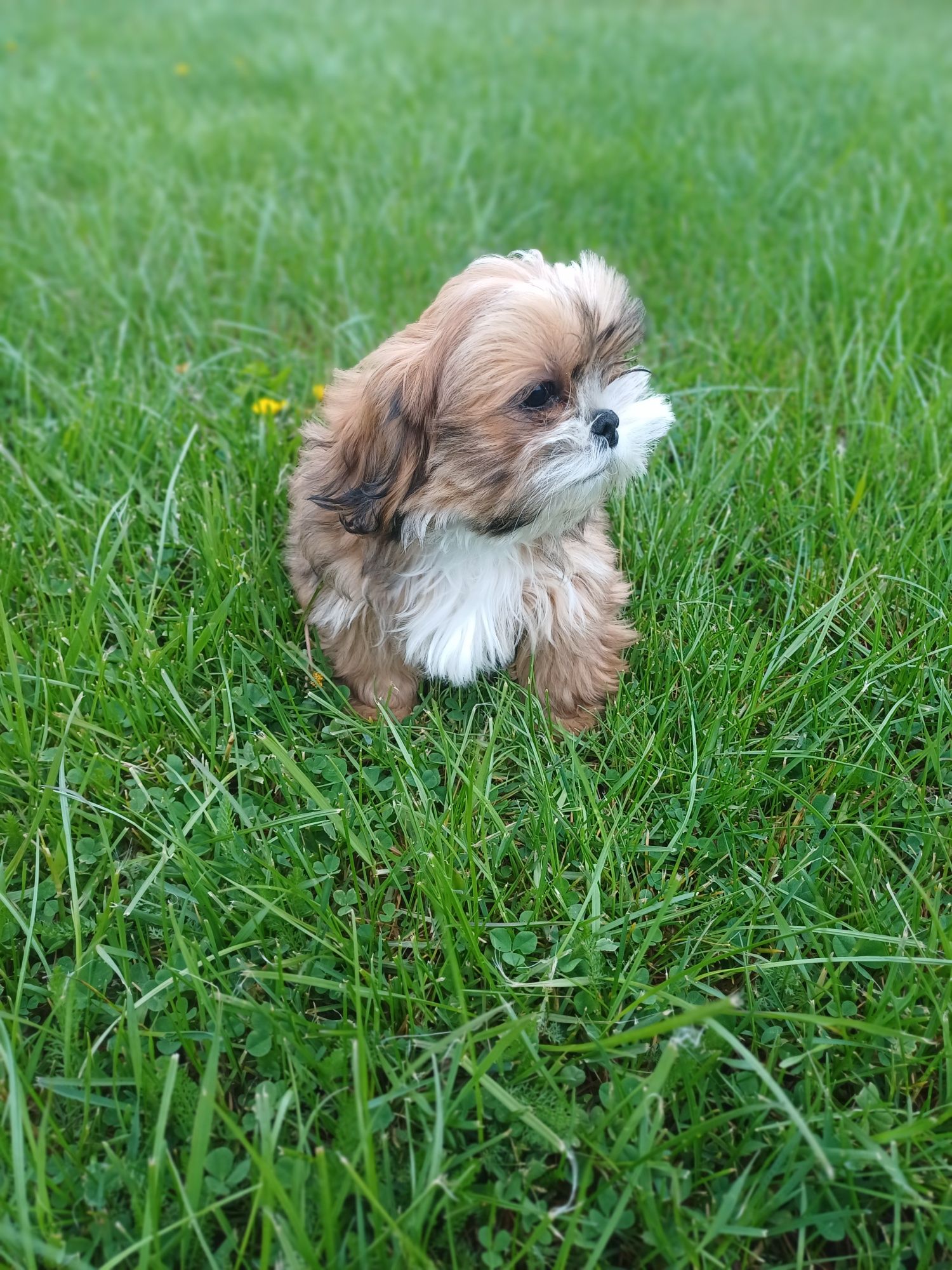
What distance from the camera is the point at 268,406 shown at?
313 cm

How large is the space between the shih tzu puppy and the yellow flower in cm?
71

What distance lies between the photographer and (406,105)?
19.3 ft

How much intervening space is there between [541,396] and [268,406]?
59.8 inches

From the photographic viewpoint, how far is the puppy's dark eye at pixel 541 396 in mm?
1880

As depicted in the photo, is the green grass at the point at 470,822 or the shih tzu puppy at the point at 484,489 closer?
the green grass at the point at 470,822

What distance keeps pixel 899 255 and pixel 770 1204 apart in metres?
3.72

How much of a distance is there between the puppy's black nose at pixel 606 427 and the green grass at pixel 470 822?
68 cm

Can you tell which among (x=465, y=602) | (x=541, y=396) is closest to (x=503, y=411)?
(x=541, y=396)

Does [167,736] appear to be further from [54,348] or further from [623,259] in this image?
[623,259]

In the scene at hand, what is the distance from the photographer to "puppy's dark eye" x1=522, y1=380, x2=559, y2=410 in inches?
74.0

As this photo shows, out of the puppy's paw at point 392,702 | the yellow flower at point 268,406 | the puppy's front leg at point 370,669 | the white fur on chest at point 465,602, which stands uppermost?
the yellow flower at point 268,406

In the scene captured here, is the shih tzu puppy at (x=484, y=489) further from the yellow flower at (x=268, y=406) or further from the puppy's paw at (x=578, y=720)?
the yellow flower at (x=268, y=406)

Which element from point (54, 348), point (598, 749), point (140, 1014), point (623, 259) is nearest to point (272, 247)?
point (54, 348)

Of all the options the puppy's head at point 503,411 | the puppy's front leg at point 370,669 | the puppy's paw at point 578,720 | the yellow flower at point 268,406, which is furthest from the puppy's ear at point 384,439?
the yellow flower at point 268,406
